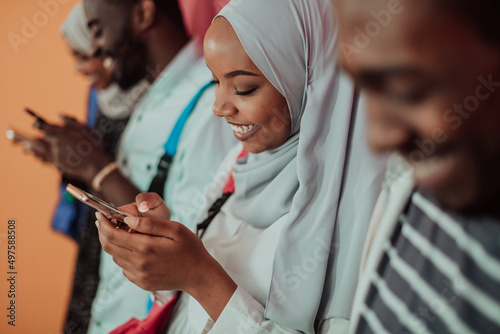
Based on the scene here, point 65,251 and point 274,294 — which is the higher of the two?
point 274,294

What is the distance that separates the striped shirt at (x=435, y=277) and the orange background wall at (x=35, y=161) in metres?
1.37

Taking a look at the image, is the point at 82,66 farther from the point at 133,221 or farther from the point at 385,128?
the point at 385,128


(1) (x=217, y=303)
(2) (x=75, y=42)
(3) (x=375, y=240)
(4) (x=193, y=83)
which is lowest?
(1) (x=217, y=303)

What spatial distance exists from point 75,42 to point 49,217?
68cm

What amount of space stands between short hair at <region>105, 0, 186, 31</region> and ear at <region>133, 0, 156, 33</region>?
0.02 m

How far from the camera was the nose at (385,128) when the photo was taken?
19.2 inches

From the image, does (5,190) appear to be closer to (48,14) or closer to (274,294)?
(48,14)

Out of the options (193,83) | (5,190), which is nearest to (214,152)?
(193,83)

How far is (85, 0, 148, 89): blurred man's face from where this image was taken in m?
1.31

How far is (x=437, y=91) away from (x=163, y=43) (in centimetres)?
98

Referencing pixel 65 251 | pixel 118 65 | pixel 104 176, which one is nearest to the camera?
pixel 104 176

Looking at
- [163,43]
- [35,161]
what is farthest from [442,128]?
[35,161]

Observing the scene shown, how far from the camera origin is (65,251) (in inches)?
70.4

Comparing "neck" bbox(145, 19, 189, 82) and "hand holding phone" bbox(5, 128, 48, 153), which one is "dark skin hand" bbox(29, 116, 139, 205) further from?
"neck" bbox(145, 19, 189, 82)
